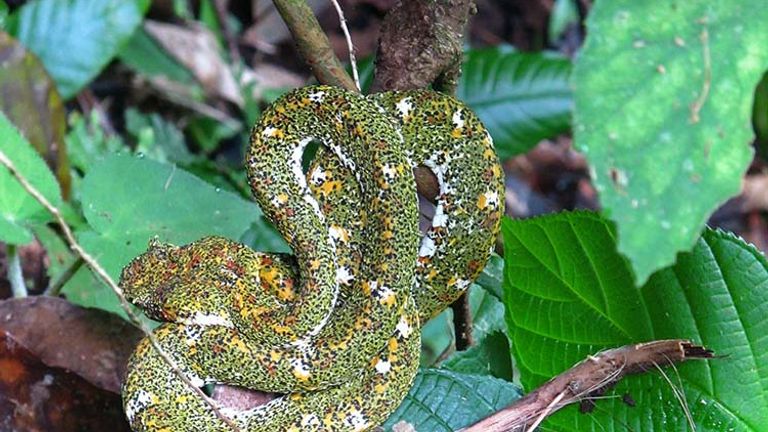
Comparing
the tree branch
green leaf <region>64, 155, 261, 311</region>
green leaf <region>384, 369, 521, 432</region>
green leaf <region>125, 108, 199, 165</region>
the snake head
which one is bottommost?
green leaf <region>125, 108, 199, 165</region>

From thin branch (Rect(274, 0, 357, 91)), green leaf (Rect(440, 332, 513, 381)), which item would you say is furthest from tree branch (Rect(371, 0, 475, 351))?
green leaf (Rect(440, 332, 513, 381))

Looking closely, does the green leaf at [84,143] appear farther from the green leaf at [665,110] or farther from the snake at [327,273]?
the green leaf at [665,110]

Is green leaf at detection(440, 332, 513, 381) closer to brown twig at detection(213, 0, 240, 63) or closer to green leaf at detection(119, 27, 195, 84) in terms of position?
green leaf at detection(119, 27, 195, 84)

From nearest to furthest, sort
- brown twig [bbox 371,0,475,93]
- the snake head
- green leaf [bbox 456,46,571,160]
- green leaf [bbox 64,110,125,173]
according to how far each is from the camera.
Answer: the snake head < brown twig [bbox 371,0,475,93] < green leaf [bbox 64,110,125,173] < green leaf [bbox 456,46,571,160]

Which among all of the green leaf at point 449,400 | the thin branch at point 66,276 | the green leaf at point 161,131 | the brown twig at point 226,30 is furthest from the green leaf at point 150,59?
the green leaf at point 449,400

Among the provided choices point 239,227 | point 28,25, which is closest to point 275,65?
point 28,25

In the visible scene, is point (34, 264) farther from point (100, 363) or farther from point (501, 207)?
point (501, 207)

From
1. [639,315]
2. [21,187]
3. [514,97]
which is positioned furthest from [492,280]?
[514,97]
